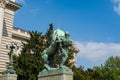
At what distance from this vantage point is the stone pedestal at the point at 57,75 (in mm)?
20666

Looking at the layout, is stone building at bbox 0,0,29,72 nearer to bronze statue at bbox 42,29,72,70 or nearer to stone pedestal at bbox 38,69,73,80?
bronze statue at bbox 42,29,72,70

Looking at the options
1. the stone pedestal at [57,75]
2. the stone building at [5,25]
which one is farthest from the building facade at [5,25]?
the stone pedestal at [57,75]

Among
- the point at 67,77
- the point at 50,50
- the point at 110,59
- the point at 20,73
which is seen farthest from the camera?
the point at 110,59

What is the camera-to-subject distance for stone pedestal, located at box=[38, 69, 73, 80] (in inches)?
814

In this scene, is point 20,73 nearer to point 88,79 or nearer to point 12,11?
point 88,79

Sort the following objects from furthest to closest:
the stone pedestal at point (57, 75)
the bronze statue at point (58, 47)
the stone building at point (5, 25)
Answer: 1. the stone building at point (5, 25)
2. the bronze statue at point (58, 47)
3. the stone pedestal at point (57, 75)

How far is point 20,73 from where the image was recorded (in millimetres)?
38625

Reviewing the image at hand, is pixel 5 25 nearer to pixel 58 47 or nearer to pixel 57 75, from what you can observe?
pixel 58 47

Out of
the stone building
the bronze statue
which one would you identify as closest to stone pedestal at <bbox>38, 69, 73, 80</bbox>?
the bronze statue

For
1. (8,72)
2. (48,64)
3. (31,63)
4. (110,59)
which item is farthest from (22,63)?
(110,59)

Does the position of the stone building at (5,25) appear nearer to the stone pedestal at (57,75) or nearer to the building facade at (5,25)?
the building facade at (5,25)

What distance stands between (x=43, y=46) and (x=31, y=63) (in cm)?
263

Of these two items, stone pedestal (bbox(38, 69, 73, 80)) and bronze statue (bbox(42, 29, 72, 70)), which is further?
bronze statue (bbox(42, 29, 72, 70))

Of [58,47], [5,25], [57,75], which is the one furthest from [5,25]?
[57,75]
